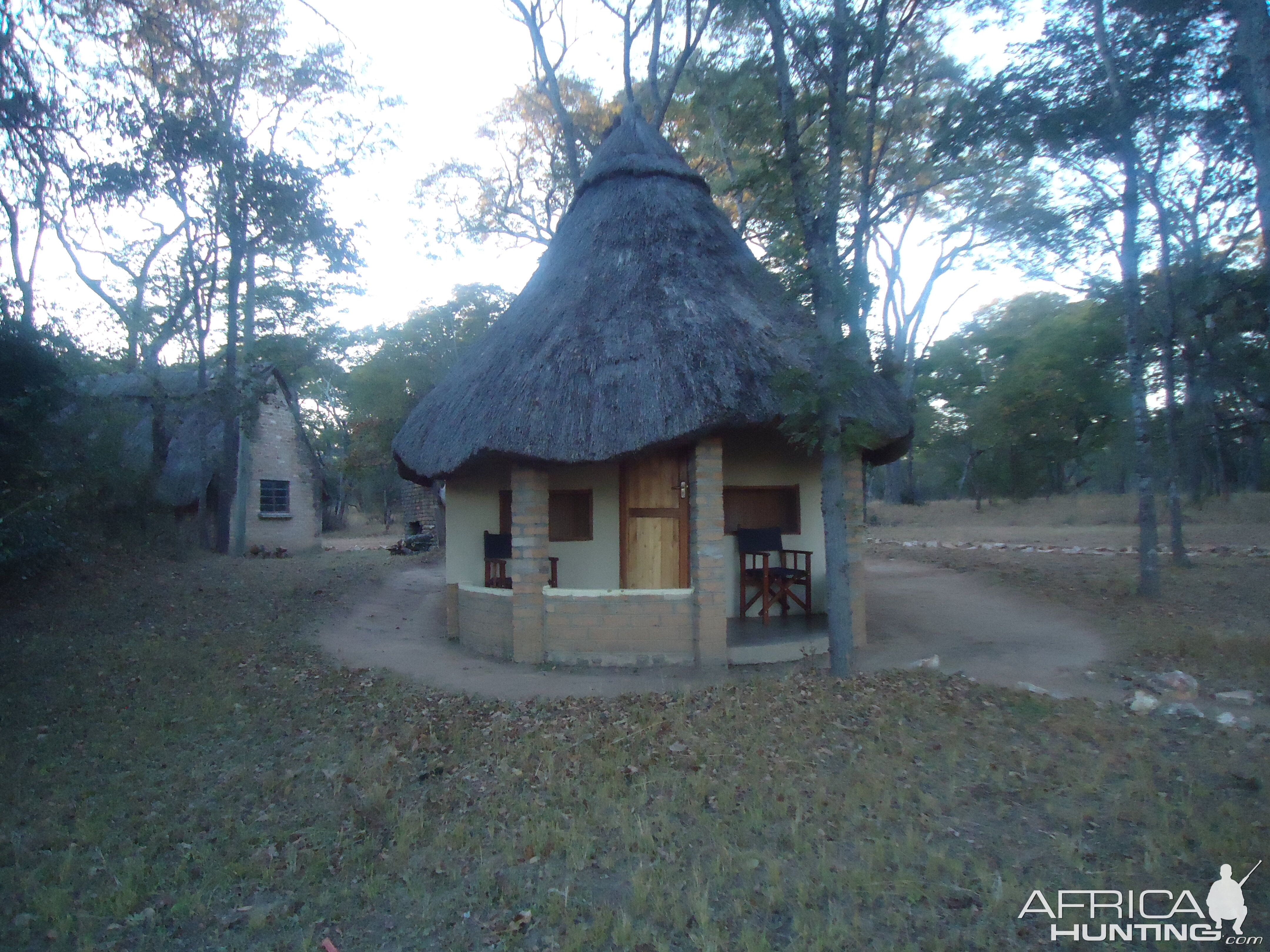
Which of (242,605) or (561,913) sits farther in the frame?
(242,605)

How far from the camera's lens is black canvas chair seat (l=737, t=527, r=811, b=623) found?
9.50 meters

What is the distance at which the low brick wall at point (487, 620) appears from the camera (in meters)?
8.66

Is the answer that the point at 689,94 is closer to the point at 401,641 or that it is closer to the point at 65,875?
the point at 401,641

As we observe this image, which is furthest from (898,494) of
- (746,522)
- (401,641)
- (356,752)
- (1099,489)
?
(356,752)

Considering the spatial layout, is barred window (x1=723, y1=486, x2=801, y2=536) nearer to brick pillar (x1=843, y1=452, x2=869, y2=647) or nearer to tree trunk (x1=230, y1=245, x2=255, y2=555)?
brick pillar (x1=843, y1=452, x2=869, y2=647)

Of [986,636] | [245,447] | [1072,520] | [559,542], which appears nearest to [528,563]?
[559,542]

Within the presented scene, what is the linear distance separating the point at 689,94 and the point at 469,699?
43.2 ft

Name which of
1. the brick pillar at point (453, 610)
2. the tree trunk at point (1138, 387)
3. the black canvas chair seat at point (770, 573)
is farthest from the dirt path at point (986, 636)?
the brick pillar at point (453, 610)

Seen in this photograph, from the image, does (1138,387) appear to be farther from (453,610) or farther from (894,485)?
(894,485)

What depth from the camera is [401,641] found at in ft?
32.9

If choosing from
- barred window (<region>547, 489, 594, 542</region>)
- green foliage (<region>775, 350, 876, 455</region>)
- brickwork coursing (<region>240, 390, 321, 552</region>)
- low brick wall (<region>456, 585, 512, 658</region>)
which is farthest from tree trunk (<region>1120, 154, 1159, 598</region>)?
brickwork coursing (<region>240, 390, 321, 552</region>)

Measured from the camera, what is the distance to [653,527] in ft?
31.3

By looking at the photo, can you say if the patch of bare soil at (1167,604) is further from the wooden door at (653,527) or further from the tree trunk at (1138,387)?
the wooden door at (653,527)

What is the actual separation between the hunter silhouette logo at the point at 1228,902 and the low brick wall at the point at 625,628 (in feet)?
16.6
